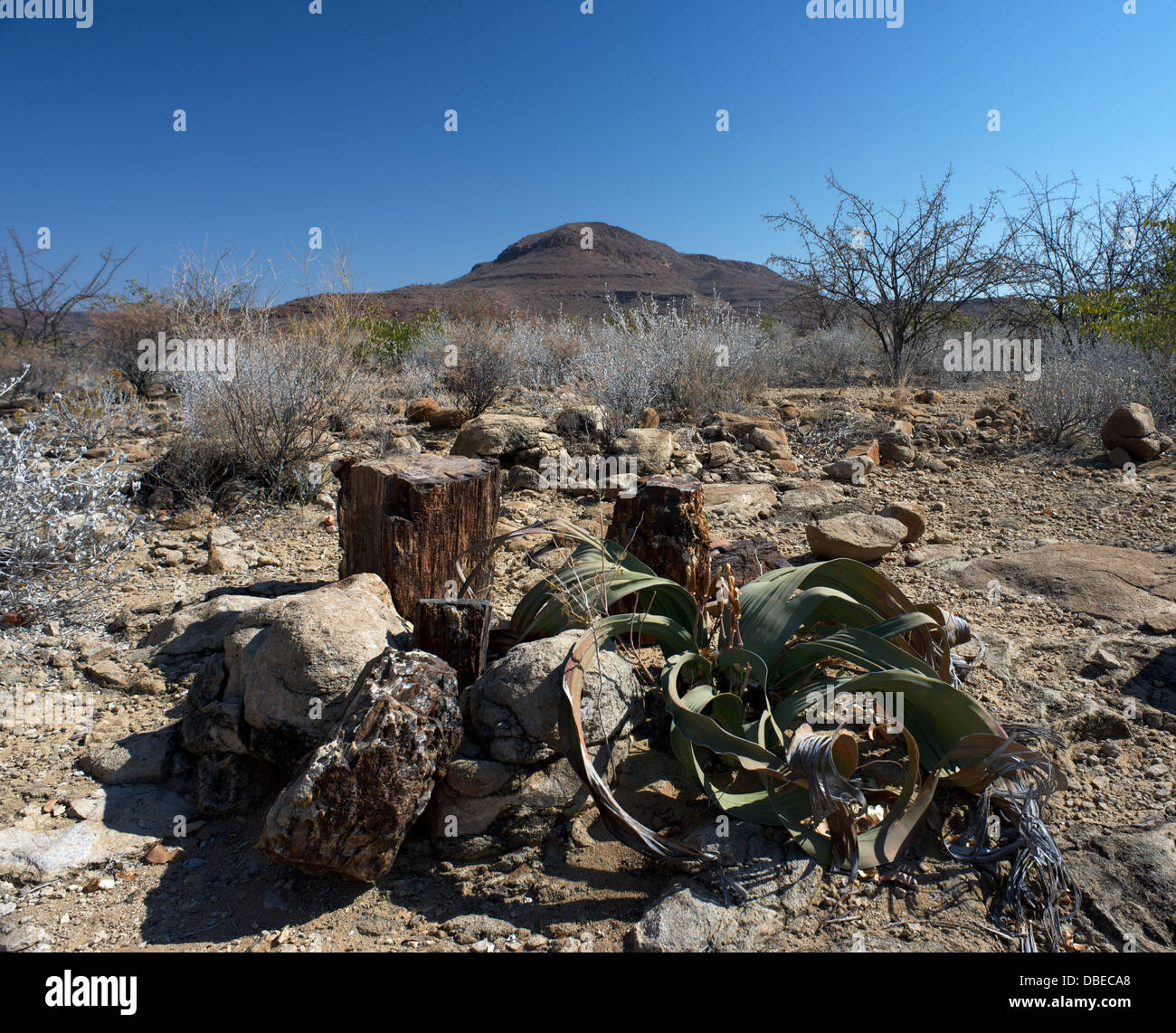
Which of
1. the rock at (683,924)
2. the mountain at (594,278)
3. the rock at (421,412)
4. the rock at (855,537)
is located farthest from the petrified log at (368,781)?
the mountain at (594,278)

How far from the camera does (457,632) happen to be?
2293mm

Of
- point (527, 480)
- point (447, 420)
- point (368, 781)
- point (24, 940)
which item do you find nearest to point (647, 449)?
point (527, 480)

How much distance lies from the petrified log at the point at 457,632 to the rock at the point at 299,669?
0.47ft

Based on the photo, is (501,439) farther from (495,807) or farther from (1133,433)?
(1133,433)

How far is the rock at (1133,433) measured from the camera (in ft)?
17.7

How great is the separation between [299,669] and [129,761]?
72 cm

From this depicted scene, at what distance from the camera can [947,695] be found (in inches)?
77.4

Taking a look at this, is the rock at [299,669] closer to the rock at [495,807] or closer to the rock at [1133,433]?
the rock at [495,807]

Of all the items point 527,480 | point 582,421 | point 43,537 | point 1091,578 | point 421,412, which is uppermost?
point 421,412

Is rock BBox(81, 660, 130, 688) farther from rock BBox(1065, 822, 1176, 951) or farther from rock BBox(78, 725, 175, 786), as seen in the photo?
rock BBox(1065, 822, 1176, 951)

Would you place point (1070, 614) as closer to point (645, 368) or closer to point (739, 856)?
point (739, 856)

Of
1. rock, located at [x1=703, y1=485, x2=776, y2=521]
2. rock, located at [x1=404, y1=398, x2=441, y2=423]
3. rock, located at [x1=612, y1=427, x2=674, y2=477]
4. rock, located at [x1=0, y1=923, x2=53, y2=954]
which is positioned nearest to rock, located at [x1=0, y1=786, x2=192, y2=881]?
rock, located at [x1=0, y1=923, x2=53, y2=954]

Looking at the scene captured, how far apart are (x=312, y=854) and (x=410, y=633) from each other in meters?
0.90
